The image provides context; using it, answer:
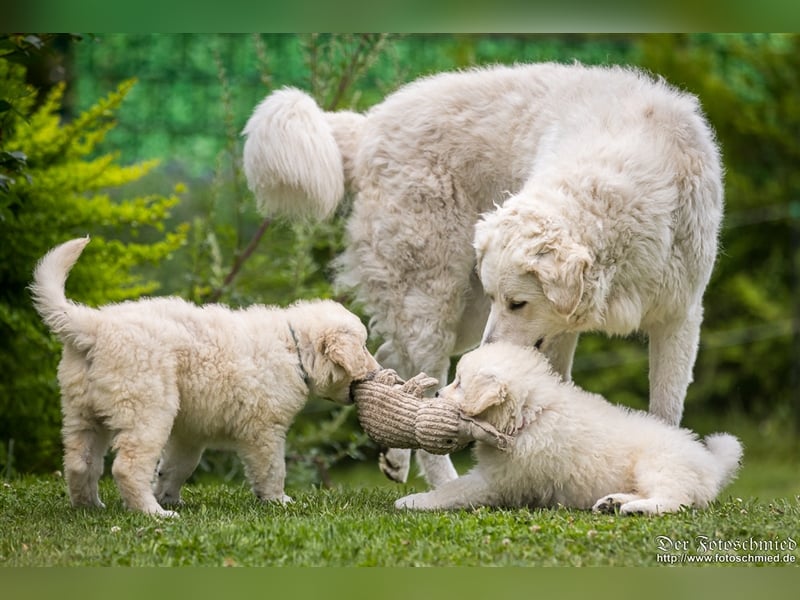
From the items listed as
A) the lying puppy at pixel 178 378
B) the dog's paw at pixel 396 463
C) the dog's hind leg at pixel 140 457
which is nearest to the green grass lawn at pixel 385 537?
the dog's hind leg at pixel 140 457

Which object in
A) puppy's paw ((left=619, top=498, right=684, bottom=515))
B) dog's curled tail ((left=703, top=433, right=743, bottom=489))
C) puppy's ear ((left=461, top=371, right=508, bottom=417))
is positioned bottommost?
puppy's paw ((left=619, top=498, right=684, bottom=515))

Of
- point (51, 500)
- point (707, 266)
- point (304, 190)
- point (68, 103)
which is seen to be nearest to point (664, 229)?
point (707, 266)

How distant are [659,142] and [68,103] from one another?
5.78m

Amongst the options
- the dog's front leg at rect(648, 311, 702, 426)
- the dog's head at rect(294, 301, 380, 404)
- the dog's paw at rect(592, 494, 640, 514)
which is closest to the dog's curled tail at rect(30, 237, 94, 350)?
the dog's head at rect(294, 301, 380, 404)

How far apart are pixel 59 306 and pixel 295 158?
1.59m

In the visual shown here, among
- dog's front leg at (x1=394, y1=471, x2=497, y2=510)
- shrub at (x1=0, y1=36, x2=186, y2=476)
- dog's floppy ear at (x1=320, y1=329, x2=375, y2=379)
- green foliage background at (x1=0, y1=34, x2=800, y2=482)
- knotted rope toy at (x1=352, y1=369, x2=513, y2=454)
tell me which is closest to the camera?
knotted rope toy at (x1=352, y1=369, x2=513, y2=454)

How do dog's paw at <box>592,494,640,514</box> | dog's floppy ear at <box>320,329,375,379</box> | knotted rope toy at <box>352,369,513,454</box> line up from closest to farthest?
dog's paw at <box>592,494,640,514</box> → knotted rope toy at <box>352,369,513,454</box> → dog's floppy ear at <box>320,329,375,379</box>

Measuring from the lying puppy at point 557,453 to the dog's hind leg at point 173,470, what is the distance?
1.02 metres

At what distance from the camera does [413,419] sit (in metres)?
4.90

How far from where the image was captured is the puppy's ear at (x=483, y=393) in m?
4.64

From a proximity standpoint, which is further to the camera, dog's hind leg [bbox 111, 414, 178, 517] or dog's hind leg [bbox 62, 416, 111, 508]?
dog's hind leg [bbox 62, 416, 111, 508]

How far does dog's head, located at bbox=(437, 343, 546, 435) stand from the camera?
466 centimetres

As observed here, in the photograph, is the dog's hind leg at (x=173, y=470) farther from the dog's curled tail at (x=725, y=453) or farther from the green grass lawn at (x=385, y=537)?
the dog's curled tail at (x=725, y=453)

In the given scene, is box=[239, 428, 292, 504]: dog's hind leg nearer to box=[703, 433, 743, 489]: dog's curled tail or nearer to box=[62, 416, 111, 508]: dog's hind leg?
box=[62, 416, 111, 508]: dog's hind leg
